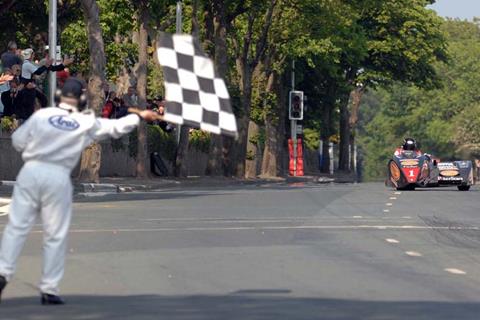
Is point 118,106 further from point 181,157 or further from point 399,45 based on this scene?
point 399,45

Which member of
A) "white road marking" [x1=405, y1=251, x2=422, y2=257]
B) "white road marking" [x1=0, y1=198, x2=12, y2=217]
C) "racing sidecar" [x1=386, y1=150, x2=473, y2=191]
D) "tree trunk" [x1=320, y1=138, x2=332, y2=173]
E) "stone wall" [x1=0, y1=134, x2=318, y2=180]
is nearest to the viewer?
"white road marking" [x1=405, y1=251, x2=422, y2=257]

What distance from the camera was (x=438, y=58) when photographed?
86875 millimetres

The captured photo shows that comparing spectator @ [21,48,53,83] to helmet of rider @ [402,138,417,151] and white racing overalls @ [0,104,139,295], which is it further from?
white racing overalls @ [0,104,139,295]

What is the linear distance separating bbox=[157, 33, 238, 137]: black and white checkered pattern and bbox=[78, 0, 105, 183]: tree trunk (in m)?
24.9

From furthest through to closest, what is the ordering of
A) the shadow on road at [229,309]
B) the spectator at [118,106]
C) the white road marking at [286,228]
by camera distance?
1. the spectator at [118,106]
2. the white road marking at [286,228]
3. the shadow on road at [229,309]

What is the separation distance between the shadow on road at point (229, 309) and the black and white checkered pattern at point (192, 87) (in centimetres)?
146

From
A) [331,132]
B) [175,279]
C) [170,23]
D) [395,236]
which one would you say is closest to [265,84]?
[170,23]

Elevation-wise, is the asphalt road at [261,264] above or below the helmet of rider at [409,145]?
below

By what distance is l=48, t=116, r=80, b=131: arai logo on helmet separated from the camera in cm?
1224

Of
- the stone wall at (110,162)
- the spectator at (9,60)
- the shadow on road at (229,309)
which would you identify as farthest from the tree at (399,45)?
the shadow on road at (229,309)

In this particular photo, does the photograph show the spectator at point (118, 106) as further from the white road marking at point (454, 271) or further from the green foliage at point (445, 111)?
the green foliage at point (445, 111)

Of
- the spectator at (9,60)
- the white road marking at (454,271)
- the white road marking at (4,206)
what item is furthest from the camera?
the spectator at (9,60)

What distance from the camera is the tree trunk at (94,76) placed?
37.5 meters

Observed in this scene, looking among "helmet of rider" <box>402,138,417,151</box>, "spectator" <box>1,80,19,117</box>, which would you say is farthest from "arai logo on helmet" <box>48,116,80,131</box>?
"helmet of rider" <box>402,138,417,151</box>
